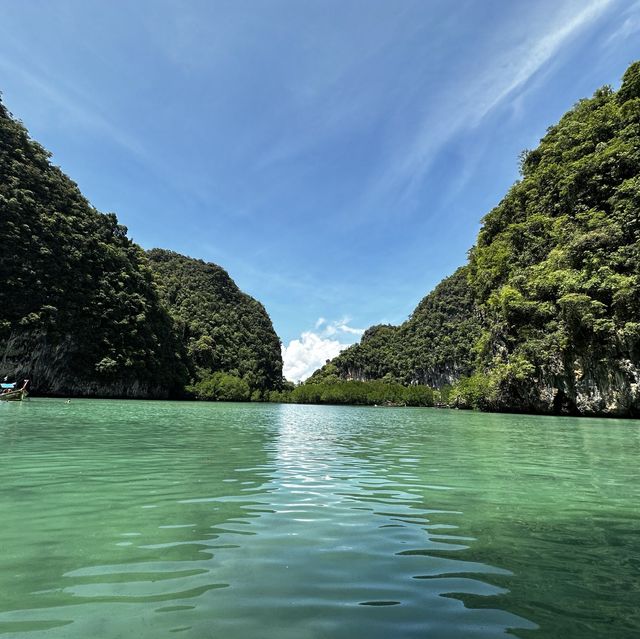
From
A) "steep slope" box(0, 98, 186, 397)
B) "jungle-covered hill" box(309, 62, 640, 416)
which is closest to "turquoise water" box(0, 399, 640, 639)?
"jungle-covered hill" box(309, 62, 640, 416)

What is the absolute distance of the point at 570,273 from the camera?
4122 cm

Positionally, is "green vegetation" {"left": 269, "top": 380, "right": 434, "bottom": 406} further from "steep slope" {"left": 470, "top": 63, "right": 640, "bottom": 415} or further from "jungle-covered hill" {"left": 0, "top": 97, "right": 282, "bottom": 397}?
"steep slope" {"left": 470, "top": 63, "right": 640, "bottom": 415}

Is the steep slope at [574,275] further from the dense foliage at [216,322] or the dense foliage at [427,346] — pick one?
the dense foliage at [216,322]

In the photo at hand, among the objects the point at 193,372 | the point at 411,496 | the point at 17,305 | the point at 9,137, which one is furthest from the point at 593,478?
the point at 193,372

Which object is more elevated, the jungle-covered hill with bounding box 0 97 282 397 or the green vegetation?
the jungle-covered hill with bounding box 0 97 282 397

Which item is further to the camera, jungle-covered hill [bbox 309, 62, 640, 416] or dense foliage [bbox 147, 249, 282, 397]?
dense foliage [bbox 147, 249, 282, 397]

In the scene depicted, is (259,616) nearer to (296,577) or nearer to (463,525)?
(296,577)

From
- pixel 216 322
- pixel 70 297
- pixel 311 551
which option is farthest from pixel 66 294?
pixel 311 551

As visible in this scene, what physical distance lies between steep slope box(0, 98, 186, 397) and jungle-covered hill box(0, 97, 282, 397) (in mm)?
162

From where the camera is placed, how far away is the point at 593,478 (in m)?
9.84

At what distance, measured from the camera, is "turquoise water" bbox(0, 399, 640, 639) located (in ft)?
10.4

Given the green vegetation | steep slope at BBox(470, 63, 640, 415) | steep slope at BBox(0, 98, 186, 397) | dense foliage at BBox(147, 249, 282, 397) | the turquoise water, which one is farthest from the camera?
dense foliage at BBox(147, 249, 282, 397)

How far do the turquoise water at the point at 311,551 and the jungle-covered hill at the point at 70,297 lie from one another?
216 ft

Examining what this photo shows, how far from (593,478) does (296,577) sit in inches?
340
